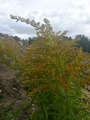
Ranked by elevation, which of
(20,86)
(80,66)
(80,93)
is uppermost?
(80,66)

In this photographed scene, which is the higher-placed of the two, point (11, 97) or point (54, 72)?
point (54, 72)

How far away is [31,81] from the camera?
4105 mm

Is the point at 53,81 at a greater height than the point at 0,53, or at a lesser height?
lesser

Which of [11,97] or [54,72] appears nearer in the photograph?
[54,72]

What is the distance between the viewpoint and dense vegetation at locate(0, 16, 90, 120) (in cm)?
407

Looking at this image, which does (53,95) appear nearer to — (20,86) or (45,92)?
(45,92)

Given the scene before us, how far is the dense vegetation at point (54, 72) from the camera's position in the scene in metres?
4.07

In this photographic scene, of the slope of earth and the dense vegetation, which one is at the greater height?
the dense vegetation

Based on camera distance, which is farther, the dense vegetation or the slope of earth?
the slope of earth

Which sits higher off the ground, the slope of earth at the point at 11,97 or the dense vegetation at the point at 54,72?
the dense vegetation at the point at 54,72

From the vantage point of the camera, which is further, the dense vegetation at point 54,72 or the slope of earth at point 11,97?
the slope of earth at point 11,97

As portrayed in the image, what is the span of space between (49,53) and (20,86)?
367cm

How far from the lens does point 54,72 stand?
4148 millimetres

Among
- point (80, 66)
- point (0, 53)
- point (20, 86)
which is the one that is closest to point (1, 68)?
point (20, 86)
